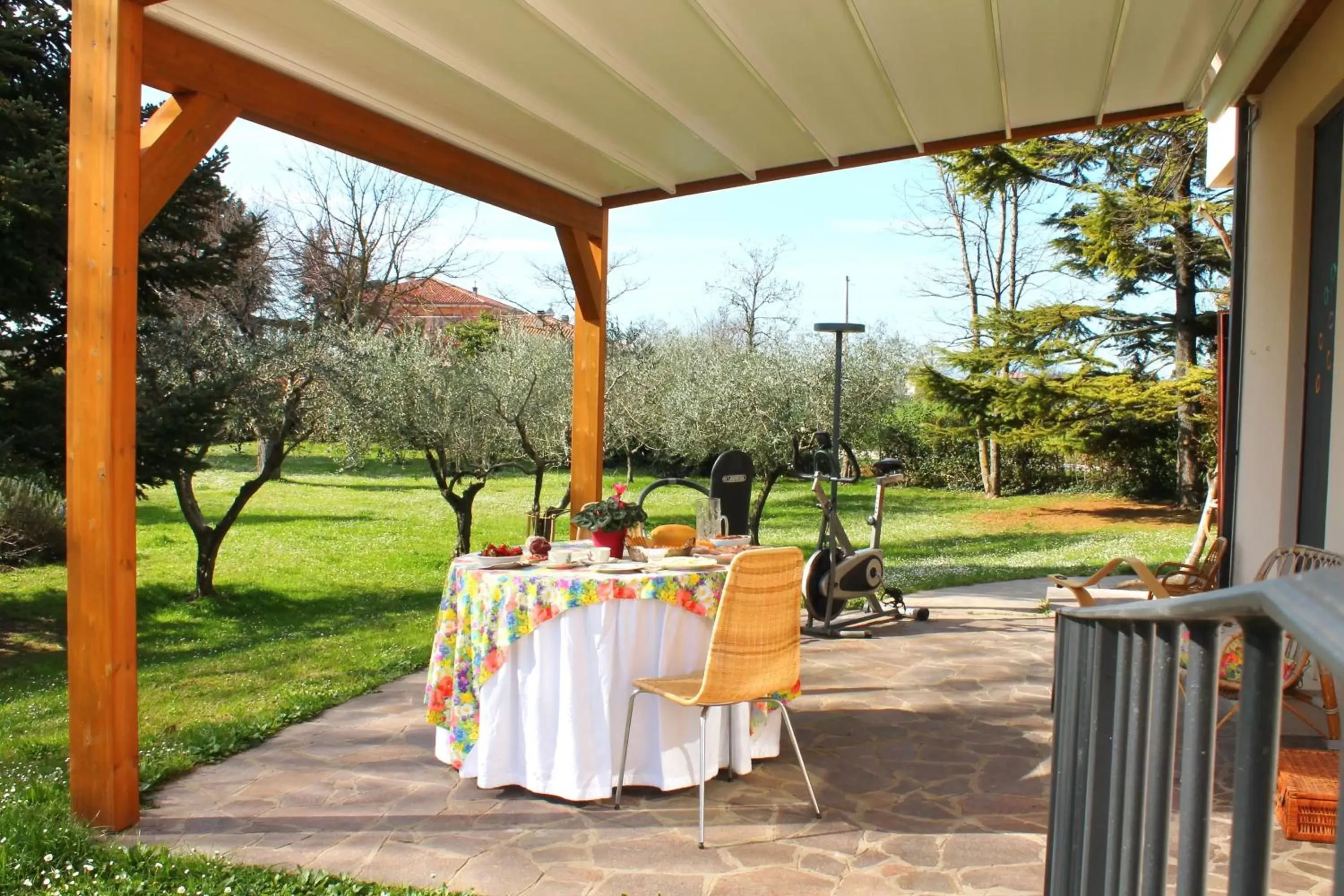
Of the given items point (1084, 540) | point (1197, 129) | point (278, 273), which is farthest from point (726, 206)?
point (1084, 540)

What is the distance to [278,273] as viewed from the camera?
21406mm

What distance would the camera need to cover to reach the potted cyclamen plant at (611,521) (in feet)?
13.5

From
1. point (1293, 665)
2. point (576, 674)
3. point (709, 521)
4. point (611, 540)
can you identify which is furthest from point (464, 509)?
point (1293, 665)

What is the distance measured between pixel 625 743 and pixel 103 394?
6.82 ft

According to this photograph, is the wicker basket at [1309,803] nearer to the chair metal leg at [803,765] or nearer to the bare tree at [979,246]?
the chair metal leg at [803,765]

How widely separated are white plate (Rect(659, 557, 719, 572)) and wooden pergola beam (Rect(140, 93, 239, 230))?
7.11 ft

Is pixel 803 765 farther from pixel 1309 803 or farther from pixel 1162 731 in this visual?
pixel 1162 731

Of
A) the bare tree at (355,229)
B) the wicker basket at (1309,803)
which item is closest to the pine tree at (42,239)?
the wicker basket at (1309,803)

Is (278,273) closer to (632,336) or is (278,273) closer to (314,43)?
(632,336)

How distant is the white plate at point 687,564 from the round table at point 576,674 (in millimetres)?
72

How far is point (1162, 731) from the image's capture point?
1.01m

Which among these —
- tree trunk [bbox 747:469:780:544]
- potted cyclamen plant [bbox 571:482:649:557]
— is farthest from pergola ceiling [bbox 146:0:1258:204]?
tree trunk [bbox 747:469:780:544]

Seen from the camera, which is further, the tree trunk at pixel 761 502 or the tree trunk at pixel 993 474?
the tree trunk at pixel 993 474
